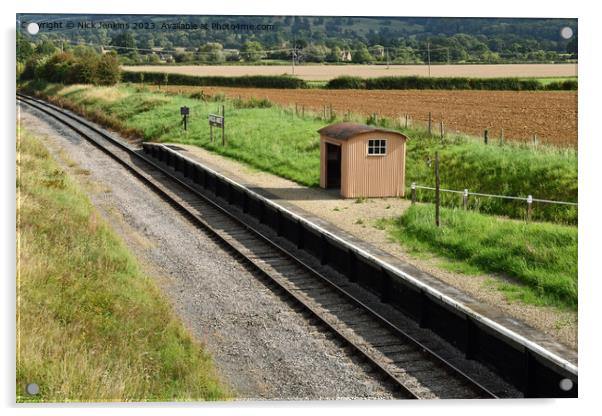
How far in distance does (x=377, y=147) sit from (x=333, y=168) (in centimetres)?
254

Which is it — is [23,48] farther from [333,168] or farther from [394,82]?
[333,168]

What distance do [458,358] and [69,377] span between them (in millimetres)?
6125

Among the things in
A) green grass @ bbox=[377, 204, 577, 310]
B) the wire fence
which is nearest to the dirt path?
green grass @ bbox=[377, 204, 577, 310]

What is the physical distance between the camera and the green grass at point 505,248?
17469 millimetres

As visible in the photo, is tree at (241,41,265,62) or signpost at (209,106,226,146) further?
A: signpost at (209,106,226,146)

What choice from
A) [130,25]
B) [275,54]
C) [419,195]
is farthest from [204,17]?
[419,195]

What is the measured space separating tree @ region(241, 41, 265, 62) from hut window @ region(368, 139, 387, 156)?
33.2 feet

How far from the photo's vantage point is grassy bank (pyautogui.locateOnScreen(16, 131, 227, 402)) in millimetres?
12555

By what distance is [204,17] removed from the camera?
46.8 feet

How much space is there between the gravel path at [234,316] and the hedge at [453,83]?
576 centimetres

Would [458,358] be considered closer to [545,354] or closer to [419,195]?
[545,354]

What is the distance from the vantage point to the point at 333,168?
29672 mm

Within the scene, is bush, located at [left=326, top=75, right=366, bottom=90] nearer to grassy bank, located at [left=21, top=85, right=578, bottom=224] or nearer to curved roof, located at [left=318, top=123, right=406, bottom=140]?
curved roof, located at [left=318, top=123, right=406, bottom=140]

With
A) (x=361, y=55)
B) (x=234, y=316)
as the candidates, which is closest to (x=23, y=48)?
(x=234, y=316)
